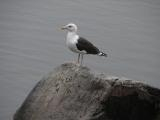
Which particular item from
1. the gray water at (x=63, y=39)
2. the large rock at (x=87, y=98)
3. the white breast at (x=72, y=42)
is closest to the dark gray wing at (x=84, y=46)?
the white breast at (x=72, y=42)

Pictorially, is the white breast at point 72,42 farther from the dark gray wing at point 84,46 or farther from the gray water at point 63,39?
the gray water at point 63,39

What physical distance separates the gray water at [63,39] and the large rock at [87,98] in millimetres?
3505

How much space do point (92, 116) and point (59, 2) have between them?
15.7 metres

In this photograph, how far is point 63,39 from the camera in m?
19.4

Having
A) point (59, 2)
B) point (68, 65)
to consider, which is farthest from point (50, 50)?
point (68, 65)

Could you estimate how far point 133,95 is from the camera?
9305mm

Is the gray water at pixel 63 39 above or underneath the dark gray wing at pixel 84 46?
underneath

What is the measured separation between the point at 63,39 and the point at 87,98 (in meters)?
9.89

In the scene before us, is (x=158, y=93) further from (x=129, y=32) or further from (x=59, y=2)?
(x=59, y=2)

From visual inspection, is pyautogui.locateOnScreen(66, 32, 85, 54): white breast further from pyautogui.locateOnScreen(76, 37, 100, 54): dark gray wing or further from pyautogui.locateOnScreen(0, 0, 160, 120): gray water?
pyautogui.locateOnScreen(0, 0, 160, 120): gray water

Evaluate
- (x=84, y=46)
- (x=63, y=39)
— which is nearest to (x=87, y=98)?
(x=84, y=46)

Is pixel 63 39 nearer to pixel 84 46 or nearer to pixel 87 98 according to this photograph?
pixel 84 46

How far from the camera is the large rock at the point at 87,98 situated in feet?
30.5

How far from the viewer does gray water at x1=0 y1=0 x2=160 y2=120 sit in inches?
651
